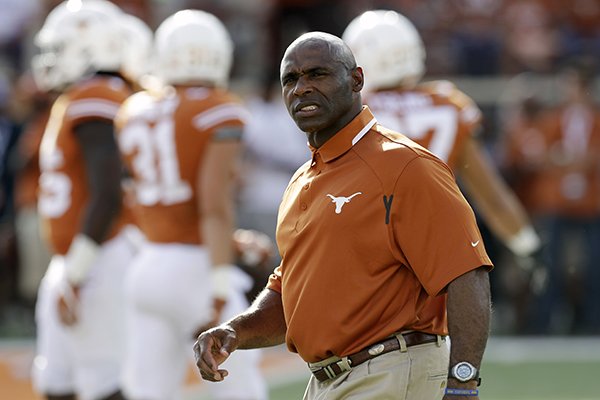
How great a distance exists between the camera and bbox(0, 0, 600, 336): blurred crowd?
37.3 ft

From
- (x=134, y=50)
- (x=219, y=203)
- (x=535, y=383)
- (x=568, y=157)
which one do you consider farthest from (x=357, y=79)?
(x=568, y=157)

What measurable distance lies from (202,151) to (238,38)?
25.6 feet

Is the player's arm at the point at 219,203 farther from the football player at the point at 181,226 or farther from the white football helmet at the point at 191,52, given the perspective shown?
the white football helmet at the point at 191,52

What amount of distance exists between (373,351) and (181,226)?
7.91ft

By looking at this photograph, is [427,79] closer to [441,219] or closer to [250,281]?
[250,281]

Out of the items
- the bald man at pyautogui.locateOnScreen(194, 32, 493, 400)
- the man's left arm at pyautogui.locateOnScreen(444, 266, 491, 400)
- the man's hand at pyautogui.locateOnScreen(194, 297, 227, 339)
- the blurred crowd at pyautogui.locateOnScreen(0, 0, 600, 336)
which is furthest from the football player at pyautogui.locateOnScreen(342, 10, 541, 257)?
the blurred crowd at pyautogui.locateOnScreen(0, 0, 600, 336)

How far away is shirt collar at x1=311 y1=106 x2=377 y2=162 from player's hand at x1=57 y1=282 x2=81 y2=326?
2718 millimetres

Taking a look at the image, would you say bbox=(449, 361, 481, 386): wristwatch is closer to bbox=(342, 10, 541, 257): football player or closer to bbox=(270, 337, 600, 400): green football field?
bbox=(342, 10, 541, 257): football player

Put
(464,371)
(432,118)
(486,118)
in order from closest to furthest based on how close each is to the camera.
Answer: (464,371), (432,118), (486,118)

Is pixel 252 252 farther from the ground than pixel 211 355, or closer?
closer

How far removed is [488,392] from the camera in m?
8.80

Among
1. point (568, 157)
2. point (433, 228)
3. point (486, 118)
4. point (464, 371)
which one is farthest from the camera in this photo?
point (486, 118)

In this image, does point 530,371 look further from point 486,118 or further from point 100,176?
point 100,176

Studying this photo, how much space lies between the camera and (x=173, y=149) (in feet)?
19.6
